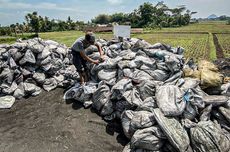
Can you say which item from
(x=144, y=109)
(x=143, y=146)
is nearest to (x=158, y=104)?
(x=144, y=109)

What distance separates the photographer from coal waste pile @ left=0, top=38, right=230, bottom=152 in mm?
3109

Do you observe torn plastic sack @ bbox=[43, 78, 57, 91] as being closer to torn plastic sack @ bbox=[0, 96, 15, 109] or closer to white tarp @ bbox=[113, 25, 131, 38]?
torn plastic sack @ bbox=[0, 96, 15, 109]

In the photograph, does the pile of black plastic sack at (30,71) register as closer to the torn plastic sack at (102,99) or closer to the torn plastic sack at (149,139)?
the torn plastic sack at (102,99)

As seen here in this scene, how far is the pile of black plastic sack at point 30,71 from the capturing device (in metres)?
5.30

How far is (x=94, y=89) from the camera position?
461 cm

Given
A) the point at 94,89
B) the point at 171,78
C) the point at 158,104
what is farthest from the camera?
the point at 94,89

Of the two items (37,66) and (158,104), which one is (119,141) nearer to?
(158,104)

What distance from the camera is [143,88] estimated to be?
3.95 m

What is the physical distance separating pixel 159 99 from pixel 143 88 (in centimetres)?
52

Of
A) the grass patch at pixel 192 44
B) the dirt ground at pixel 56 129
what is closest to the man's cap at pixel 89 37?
the dirt ground at pixel 56 129

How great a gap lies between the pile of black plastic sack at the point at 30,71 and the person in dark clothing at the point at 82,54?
46 centimetres

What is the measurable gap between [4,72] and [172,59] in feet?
12.5

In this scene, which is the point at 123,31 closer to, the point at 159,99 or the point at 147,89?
the point at 147,89

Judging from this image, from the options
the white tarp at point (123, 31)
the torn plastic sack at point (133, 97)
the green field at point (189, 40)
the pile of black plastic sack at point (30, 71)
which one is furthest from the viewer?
the green field at point (189, 40)
